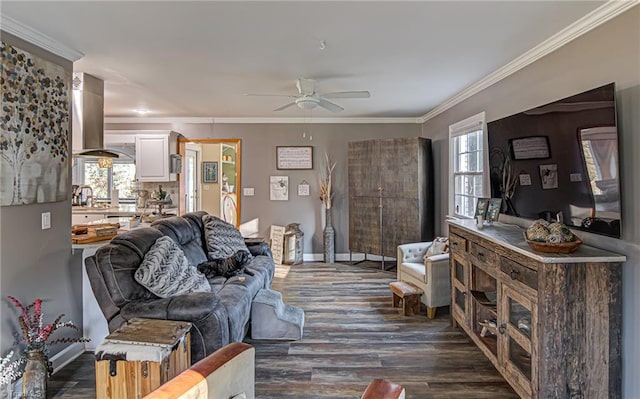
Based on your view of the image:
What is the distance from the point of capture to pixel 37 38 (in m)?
2.64

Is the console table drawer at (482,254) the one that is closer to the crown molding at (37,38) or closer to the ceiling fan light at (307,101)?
the ceiling fan light at (307,101)

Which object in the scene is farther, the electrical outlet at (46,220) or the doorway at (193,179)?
the doorway at (193,179)

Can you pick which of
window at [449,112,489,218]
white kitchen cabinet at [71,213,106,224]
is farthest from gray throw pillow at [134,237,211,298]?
white kitchen cabinet at [71,213,106,224]

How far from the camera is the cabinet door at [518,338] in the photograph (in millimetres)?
2109

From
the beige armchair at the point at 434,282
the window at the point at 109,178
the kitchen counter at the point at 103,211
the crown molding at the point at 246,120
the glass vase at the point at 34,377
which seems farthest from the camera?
the window at the point at 109,178

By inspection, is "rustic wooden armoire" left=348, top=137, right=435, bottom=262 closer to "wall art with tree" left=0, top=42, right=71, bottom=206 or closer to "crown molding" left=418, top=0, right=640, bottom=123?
"crown molding" left=418, top=0, right=640, bottom=123

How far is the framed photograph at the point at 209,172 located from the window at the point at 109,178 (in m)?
1.42

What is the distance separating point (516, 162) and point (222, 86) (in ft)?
9.81

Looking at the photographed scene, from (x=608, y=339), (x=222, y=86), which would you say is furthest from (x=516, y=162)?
(x=222, y=86)

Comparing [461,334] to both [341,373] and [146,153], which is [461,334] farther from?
[146,153]

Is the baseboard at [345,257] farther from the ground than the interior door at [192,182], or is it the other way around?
the interior door at [192,182]

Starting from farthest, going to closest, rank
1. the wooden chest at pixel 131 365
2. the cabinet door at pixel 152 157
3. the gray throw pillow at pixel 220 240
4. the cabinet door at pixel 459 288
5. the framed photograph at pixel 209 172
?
the framed photograph at pixel 209 172 → the cabinet door at pixel 152 157 → the gray throw pillow at pixel 220 240 → the cabinet door at pixel 459 288 → the wooden chest at pixel 131 365

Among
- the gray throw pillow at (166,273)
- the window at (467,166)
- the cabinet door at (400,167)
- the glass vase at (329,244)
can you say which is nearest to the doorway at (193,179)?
the glass vase at (329,244)

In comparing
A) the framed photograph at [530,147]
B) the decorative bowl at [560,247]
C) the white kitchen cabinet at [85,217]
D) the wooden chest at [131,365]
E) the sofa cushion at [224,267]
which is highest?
the framed photograph at [530,147]
